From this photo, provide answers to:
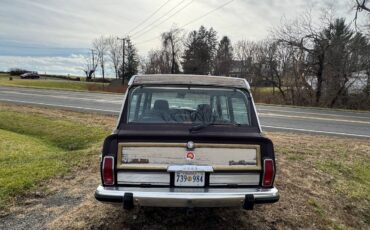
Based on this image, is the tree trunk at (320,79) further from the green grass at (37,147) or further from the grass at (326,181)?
the green grass at (37,147)

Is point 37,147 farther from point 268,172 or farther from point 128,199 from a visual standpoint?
point 268,172

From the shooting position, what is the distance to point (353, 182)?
7.18 metres

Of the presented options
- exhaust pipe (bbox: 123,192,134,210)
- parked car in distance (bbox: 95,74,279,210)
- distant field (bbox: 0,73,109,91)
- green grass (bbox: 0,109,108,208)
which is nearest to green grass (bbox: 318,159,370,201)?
parked car in distance (bbox: 95,74,279,210)

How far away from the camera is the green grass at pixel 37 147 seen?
640cm

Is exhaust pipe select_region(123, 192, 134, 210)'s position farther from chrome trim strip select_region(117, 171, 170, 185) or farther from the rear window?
the rear window

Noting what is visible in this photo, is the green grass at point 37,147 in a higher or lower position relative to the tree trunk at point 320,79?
lower

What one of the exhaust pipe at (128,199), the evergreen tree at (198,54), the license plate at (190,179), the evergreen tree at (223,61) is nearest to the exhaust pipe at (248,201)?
the license plate at (190,179)

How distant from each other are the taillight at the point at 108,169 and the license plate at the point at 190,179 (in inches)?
26.0

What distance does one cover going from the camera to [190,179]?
4004 mm

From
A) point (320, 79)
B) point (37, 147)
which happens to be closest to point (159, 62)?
point (320, 79)

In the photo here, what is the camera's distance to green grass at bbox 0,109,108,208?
6.40 meters

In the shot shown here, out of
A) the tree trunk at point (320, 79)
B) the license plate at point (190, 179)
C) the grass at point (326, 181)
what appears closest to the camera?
the license plate at point (190, 179)

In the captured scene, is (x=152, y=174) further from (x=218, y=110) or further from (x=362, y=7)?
(x=362, y=7)

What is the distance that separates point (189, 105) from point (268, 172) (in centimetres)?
128
